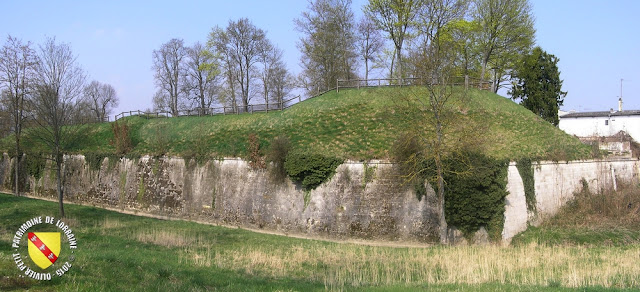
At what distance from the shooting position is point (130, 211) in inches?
1246

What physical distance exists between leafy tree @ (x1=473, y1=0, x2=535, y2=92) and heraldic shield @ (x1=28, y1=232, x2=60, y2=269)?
34620mm

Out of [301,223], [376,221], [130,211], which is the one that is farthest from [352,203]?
[130,211]

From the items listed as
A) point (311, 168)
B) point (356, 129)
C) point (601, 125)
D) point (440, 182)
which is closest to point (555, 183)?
point (440, 182)

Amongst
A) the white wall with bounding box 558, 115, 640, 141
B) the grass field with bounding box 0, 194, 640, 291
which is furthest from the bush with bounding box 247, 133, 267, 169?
the white wall with bounding box 558, 115, 640, 141

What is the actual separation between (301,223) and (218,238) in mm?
5005

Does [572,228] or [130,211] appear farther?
[130,211]

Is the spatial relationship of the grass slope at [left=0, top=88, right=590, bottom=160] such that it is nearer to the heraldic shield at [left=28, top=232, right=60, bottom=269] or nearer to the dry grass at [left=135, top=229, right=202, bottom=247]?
the dry grass at [left=135, top=229, right=202, bottom=247]

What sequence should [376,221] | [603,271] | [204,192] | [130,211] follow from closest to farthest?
[603,271] → [376,221] → [204,192] → [130,211]

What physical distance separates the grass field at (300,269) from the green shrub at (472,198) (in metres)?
4.77

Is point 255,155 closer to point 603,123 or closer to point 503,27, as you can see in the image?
point 503,27

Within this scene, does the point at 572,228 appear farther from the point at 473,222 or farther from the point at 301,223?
the point at 301,223

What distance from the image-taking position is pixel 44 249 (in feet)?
32.0

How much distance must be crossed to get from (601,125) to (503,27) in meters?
21.5

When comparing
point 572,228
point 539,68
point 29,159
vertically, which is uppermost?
point 539,68
